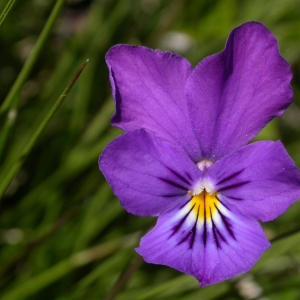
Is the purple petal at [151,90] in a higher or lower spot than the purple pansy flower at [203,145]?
higher

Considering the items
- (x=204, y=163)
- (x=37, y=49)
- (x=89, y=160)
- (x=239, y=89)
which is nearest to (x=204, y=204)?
(x=204, y=163)

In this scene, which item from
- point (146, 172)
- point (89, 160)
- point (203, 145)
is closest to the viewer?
point (146, 172)

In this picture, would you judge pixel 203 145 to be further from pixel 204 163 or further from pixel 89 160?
pixel 89 160

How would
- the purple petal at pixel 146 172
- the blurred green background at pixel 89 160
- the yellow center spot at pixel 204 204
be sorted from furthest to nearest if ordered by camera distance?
1. the blurred green background at pixel 89 160
2. the yellow center spot at pixel 204 204
3. the purple petal at pixel 146 172

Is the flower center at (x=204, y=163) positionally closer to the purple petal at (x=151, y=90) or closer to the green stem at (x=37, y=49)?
the purple petal at (x=151, y=90)

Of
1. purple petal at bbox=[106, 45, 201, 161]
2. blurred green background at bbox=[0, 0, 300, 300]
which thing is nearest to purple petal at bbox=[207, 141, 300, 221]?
purple petal at bbox=[106, 45, 201, 161]

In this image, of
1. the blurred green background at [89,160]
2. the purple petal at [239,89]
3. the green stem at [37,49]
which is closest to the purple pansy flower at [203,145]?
the purple petal at [239,89]

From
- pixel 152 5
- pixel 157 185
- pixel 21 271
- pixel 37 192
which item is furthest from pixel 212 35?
pixel 157 185
